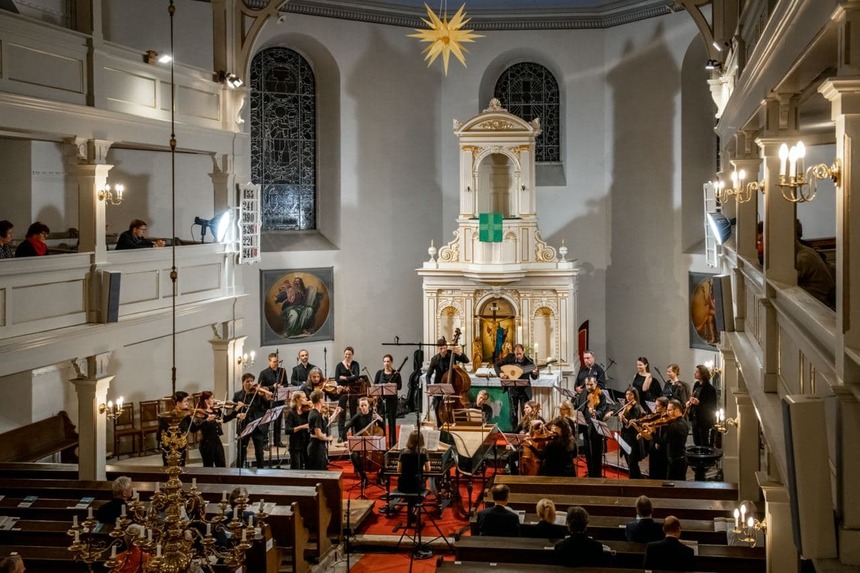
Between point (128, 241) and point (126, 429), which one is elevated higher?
point (128, 241)

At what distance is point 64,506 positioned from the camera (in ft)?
37.5

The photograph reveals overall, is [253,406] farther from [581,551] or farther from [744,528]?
[744,528]

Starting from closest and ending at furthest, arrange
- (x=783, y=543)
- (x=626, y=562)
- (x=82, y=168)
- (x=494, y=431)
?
1. (x=783, y=543)
2. (x=626, y=562)
3. (x=82, y=168)
4. (x=494, y=431)

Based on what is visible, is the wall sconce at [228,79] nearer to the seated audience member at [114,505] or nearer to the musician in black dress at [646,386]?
the musician in black dress at [646,386]

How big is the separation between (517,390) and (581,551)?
8.55 m

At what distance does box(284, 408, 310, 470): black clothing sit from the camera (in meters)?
14.7

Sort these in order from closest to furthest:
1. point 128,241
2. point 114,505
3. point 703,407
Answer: point 114,505, point 128,241, point 703,407

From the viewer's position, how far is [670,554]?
882 cm

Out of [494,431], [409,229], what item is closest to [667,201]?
[409,229]

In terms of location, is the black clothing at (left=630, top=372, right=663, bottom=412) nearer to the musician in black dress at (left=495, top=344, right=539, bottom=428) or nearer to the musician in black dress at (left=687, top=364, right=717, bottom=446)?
the musician in black dress at (left=687, top=364, right=717, bottom=446)

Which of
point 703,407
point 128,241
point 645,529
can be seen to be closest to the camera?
point 645,529

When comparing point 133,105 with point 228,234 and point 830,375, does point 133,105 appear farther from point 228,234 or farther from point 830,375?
point 830,375

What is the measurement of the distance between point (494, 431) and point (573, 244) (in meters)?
7.54

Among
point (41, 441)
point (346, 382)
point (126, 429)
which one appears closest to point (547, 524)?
point (346, 382)
